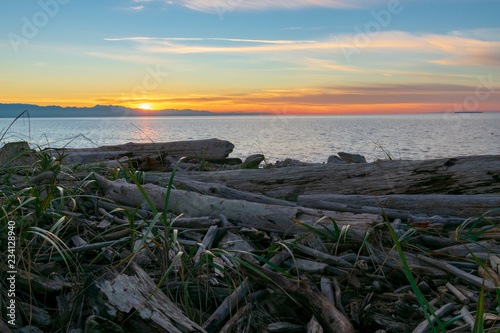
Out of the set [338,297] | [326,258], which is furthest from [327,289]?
[326,258]

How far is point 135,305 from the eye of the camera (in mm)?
2039

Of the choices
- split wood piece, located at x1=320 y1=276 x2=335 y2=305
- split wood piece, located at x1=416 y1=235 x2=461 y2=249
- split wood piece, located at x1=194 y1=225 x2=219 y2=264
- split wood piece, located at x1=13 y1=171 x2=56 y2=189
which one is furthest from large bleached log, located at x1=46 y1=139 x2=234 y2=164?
split wood piece, located at x1=320 y1=276 x2=335 y2=305

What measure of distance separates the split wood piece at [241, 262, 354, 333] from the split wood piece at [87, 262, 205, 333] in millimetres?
526

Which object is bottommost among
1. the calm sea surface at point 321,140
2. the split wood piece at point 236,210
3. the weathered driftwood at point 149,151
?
the calm sea surface at point 321,140

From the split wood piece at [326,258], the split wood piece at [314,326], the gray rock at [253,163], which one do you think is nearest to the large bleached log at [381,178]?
the split wood piece at [326,258]

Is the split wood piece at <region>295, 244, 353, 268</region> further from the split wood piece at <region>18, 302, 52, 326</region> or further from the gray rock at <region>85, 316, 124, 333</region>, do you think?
the split wood piece at <region>18, 302, 52, 326</region>

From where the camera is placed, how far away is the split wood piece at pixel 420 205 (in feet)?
13.1

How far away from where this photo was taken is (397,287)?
106 inches

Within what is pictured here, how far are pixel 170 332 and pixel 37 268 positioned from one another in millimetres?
1328

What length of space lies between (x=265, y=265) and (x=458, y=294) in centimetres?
141

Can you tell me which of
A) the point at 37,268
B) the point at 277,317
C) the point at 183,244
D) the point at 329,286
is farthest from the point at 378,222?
the point at 37,268

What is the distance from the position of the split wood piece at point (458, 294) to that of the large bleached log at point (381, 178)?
2.08 m

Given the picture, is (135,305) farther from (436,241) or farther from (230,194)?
(436,241)

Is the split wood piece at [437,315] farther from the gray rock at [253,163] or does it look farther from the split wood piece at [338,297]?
the gray rock at [253,163]
